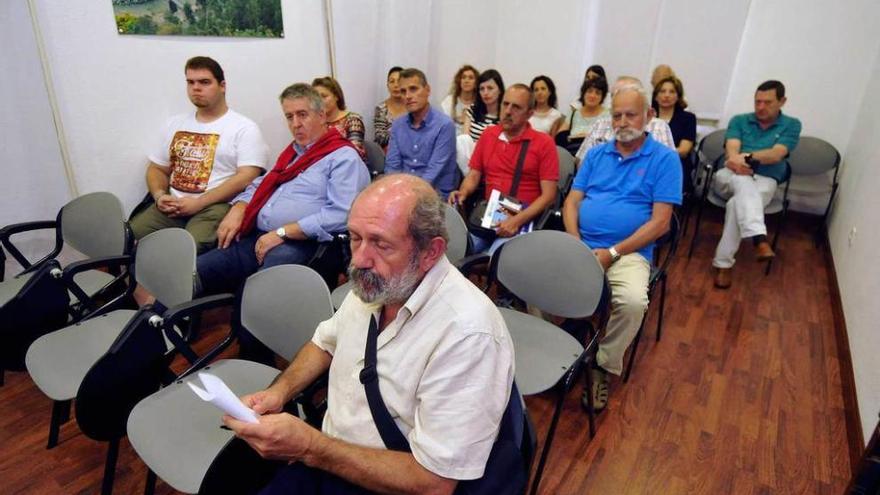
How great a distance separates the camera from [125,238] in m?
2.20

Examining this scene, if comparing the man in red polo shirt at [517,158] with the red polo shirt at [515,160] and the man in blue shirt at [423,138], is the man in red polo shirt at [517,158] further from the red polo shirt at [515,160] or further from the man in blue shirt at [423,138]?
the man in blue shirt at [423,138]

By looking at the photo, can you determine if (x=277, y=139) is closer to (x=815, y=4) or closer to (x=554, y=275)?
(x=554, y=275)

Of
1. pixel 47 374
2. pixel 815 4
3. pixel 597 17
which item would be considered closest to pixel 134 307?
pixel 47 374

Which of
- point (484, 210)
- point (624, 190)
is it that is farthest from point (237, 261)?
point (624, 190)

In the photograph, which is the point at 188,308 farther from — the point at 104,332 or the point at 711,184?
the point at 711,184

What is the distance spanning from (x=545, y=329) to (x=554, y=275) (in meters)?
0.22

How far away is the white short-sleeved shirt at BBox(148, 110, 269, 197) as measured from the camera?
2.71 meters

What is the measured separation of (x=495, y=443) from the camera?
1.01 metres

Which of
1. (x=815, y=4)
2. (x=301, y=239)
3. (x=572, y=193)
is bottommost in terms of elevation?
(x=301, y=239)

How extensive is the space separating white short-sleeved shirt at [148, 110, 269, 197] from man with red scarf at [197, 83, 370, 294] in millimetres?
317

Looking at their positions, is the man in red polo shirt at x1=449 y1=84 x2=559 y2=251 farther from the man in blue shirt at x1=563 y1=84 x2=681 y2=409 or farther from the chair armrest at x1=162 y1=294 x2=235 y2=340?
the chair armrest at x1=162 y1=294 x2=235 y2=340

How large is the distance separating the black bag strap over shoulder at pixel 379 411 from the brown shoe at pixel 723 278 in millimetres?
2937

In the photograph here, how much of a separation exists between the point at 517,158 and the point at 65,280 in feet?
→ 7.26

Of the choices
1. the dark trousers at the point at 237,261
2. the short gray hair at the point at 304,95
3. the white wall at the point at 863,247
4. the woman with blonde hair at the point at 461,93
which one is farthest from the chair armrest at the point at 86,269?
the white wall at the point at 863,247
